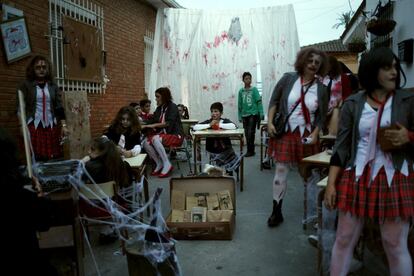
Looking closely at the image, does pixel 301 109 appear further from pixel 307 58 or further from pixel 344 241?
pixel 344 241

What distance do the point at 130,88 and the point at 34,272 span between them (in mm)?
8113

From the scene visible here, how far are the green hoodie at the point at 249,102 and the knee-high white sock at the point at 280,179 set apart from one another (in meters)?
4.42

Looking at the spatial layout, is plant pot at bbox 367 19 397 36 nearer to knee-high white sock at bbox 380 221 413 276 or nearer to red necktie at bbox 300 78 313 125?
red necktie at bbox 300 78 313 125

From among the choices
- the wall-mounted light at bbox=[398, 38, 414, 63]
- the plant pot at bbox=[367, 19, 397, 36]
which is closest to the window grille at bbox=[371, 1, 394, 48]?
the plant pot at bbox=[367, 19, 397, 36]

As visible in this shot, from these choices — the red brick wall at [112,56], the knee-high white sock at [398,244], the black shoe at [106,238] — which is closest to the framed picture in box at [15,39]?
the red brick wall at [112,56]

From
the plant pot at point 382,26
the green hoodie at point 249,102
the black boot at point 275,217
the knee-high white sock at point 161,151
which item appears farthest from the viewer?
the green hoodie at point 249,102

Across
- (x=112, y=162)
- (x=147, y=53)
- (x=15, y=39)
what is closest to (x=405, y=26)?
(x=112, y=162)

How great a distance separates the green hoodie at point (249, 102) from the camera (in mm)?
8273

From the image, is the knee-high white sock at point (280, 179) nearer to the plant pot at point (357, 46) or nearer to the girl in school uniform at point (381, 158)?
the girl in school uniform at point (381, 158)

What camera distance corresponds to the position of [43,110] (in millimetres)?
4742

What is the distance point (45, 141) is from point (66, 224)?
2.70m

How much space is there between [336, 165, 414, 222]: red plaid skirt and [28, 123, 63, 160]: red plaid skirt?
3704 millimetres

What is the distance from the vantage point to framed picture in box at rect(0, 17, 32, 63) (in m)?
5.10

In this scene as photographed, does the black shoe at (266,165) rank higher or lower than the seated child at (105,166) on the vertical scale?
lower
